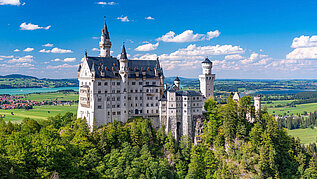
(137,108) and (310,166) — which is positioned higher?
(137,108)

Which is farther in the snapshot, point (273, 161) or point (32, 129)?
point (32, 129)

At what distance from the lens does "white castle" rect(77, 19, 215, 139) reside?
284 feet

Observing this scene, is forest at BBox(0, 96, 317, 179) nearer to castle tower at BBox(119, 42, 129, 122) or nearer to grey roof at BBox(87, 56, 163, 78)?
castle tower at BBox(119, 42, 129, 122)

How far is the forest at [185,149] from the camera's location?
76500 mm

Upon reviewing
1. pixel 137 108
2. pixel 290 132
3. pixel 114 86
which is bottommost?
pixel 290 132

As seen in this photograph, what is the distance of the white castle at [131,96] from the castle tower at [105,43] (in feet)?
20.0

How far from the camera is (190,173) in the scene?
3184 inches

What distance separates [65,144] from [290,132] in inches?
6534

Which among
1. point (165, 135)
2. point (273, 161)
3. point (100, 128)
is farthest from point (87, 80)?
point (273, 161)

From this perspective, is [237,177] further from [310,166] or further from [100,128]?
[100,128]

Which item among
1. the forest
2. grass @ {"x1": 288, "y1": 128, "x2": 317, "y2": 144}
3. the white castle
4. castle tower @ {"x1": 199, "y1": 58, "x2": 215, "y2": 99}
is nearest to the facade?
the white castle

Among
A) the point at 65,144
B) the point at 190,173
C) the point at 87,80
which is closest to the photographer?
the point at 65,144

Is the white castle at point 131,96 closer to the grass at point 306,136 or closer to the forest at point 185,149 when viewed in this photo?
the forest at point 185,149

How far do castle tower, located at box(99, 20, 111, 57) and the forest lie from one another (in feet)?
79.3
